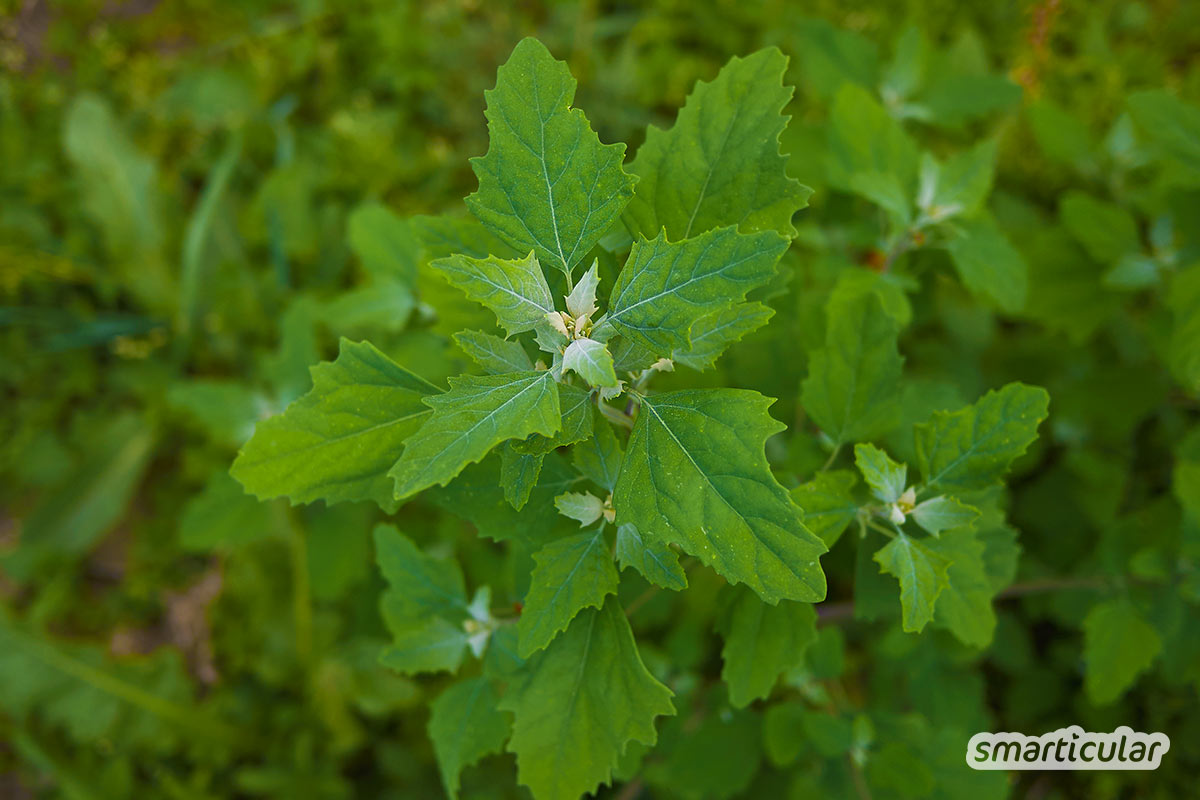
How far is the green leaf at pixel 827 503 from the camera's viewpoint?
142 centimetres

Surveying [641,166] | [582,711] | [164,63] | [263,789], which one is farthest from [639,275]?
[164,63]

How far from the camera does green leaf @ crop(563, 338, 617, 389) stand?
119 centimetres

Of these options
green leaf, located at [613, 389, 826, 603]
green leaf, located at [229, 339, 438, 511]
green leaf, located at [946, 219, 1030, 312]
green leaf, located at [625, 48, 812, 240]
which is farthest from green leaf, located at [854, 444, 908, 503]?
green leaf, located at [229, 339, 438, 511]

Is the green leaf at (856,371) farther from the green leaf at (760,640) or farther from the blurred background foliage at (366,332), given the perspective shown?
the green leaf at (760,640)

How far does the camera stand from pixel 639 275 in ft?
3.99

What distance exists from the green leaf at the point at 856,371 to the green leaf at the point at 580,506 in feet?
1.76

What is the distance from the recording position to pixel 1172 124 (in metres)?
2.02

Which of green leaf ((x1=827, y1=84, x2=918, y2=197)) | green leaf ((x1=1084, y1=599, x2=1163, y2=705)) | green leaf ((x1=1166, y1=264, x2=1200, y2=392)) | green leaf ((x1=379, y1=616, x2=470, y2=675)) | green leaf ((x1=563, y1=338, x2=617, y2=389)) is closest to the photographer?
green leaf ((x1=563, y1=338, x2=617, y2=389))

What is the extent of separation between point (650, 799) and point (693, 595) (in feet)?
2.74

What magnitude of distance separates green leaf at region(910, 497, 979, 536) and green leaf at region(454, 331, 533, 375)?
84cm

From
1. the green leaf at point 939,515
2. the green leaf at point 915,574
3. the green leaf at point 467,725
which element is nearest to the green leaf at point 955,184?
the green leaf at point 939,515

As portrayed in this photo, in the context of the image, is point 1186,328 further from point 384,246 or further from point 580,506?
point 384,246

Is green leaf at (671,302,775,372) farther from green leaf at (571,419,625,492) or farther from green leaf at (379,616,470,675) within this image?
green leaf at (379,616,470,675)

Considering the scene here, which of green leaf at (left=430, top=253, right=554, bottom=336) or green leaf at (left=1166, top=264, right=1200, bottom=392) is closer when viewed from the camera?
green leaf at (left=430, top=253, right=554, bottom=336)
